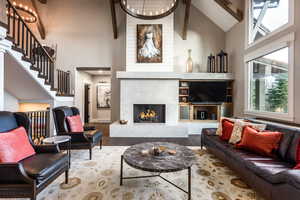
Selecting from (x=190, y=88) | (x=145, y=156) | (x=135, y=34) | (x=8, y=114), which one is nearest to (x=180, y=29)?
(x=135, y=34)

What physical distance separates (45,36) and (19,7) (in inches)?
88.0

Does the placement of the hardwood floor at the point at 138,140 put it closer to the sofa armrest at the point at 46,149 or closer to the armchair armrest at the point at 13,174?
the sofa armrest at the point at 46,149

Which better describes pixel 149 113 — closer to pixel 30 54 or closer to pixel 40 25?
pixel 30 54

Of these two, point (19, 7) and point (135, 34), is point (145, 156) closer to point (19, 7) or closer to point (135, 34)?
point (135, 34)

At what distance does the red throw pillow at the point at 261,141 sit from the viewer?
2258 mm

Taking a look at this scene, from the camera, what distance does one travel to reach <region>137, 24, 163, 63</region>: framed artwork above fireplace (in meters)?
5.18

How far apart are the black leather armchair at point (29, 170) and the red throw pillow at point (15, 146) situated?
9cm

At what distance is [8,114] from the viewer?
215 cm

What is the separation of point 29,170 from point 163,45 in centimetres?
481

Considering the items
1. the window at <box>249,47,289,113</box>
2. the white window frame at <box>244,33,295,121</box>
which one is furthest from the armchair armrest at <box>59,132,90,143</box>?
the window at <box>249,47,289,113</box>

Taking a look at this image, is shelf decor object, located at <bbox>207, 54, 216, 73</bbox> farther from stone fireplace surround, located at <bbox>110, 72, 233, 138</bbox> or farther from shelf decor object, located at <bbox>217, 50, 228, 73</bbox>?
stone fireplace surround, located at <bbox>110, 72, 233, 138</bbox>

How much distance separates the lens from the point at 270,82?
354cm

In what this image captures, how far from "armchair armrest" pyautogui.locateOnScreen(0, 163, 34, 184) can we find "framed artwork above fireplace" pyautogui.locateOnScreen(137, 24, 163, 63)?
4.34 m

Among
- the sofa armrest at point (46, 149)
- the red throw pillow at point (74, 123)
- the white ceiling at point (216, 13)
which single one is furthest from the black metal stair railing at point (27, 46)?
the white ceiling at point (216, 13)
